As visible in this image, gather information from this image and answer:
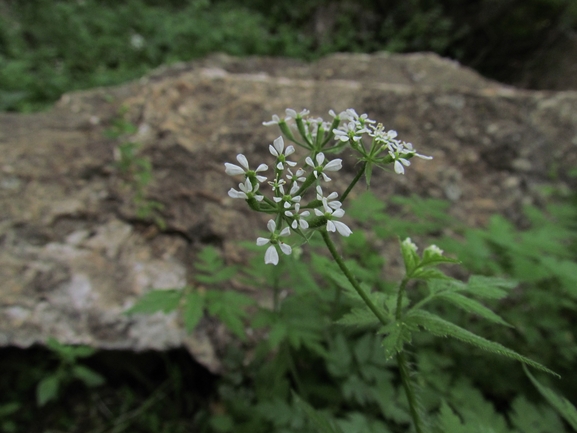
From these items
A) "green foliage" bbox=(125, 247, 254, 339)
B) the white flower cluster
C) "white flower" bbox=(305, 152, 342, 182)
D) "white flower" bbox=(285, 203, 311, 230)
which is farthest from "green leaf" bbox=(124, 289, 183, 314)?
"white flower" bbox=(305, 152, 342, 182)

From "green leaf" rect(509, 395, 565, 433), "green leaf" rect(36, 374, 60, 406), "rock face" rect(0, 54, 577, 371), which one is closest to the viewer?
"green leaf" rect(509, 395, 565, 433)

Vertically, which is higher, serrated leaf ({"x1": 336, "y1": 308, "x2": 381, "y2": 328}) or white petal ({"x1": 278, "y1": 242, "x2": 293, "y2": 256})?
white petal ({"x1": 278, "y1": 242, "x2": 293, "y2": 256})

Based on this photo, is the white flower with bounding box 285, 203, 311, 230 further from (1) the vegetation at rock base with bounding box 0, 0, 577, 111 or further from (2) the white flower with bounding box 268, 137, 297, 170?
(1) the vegetation at rock base with bounding box 0, 0, 577, 111

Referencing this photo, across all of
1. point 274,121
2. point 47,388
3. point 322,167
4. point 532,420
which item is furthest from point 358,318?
point 47,388

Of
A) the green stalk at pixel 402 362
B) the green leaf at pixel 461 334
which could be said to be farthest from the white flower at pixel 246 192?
the green leaf at pixel 461 334

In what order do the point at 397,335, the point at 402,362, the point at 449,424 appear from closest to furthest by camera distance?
the point at 397,335 < the point at 402,362 < the point at 449,424

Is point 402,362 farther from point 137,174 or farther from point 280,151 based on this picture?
point 137,174

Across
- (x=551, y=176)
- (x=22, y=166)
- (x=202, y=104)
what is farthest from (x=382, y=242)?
(x=22, y=166)
